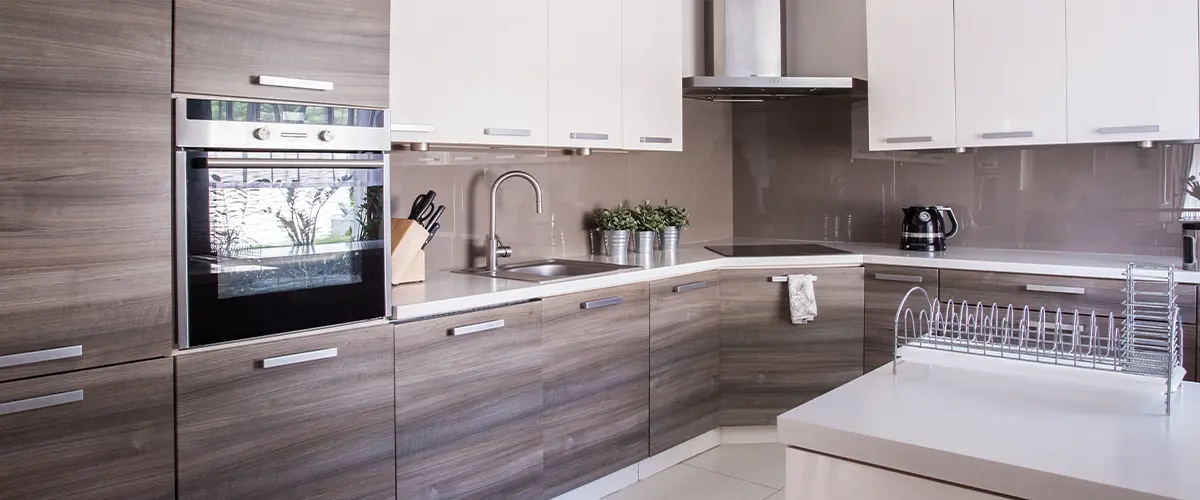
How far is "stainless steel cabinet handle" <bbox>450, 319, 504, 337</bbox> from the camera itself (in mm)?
2545

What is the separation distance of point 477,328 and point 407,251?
0.40 meters

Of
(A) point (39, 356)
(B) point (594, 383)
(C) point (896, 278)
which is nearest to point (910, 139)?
(C) point (896, 278)

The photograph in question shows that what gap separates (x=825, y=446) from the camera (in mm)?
1394

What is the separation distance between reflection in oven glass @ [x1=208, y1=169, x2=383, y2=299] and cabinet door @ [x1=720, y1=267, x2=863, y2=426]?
1.78 meters

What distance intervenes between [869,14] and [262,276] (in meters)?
Answer: 2.88

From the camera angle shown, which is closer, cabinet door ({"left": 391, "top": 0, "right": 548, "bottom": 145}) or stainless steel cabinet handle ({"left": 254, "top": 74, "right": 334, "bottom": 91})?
stainless steel cabinet handle ({"left": 254, "top": 74, "right": 334, "bottom": 91})

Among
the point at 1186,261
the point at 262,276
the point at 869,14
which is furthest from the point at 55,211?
the point at 1186,261

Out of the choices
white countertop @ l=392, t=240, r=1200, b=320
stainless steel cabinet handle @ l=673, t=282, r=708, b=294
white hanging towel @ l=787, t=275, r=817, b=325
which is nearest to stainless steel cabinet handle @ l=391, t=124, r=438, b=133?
white countertop @ l=392, t=240, r=1200, b=320

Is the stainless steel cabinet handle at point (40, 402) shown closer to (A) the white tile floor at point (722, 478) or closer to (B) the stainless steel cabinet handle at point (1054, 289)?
(A) the white tile floor at point (722, 478)

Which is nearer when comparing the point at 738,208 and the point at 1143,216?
the point at 1143,216

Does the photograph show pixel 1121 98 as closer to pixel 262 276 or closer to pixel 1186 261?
pixel 1186 261

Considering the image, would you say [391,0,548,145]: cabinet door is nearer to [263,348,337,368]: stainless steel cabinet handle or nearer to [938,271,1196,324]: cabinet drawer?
[263,348,337,368]: stainless steel cabinet handle

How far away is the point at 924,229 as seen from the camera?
12.4 ft

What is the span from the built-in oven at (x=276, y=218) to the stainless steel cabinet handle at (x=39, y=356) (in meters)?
0.22
